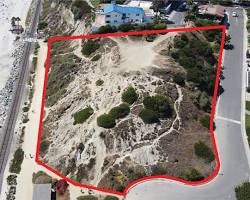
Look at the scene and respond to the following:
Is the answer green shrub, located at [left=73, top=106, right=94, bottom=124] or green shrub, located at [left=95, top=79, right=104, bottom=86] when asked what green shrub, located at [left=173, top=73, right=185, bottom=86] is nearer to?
green shrub, located at [left=95, top=79, right=104, bottom=86]

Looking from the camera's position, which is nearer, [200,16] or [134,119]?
[134,119]

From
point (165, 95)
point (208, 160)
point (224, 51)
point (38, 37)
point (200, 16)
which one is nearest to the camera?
point (208, 160)

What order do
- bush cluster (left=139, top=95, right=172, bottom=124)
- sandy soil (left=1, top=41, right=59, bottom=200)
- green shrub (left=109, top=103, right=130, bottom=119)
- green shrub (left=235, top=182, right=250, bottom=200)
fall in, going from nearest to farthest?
green shrub (left=235, top=182, right=250, bottom=200) → sandy soil (left=1, top=41, right=59, bottom=200) → bush cluster (left=139, top=95, right=172, bottom=124) → green shrub (left=109, top=103, right=130, bottom=119)

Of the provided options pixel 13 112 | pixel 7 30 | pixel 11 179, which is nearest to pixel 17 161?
pixel 11 179

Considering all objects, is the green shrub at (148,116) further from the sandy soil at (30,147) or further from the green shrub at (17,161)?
the green shrub at (17,161)

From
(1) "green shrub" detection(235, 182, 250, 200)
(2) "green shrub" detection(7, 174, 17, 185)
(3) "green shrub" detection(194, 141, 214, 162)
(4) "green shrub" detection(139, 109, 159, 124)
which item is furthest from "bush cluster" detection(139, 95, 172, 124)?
(2) "green shrub" detection(7, 174, 17, 185)

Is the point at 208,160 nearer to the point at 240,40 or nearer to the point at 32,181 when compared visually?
the point at 32,181

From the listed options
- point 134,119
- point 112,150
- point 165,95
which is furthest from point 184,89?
point 112,150

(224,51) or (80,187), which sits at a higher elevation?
(224,51)
